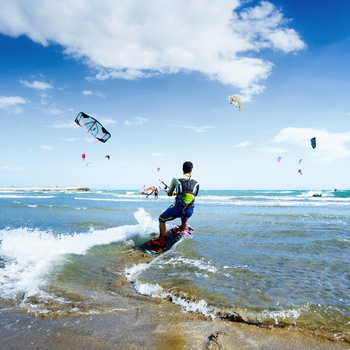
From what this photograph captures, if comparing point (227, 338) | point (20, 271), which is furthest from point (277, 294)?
point (20, 271)

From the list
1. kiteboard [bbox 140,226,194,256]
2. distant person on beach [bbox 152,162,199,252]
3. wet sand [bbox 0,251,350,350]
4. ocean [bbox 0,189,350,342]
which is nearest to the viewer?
wet sand [bbox 0,251,350,350]

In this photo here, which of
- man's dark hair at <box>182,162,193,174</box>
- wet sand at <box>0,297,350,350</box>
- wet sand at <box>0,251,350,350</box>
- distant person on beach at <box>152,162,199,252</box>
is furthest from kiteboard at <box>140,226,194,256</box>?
wet sand at <box>0,297,350,350</box>

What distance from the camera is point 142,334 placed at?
3.14 m

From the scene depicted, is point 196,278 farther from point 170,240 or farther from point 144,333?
point 170,240

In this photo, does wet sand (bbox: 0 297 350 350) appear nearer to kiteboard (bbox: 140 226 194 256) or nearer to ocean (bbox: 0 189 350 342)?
ocean (bbox: 0 189 350 342)

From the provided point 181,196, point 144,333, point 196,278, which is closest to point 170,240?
point 181,196

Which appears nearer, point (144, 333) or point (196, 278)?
point (144, 333)

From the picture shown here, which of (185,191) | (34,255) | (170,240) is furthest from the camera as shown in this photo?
(170,240)

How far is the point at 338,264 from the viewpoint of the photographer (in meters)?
6.41

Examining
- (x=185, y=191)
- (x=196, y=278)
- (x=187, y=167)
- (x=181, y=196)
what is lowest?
(x=196, y=278)

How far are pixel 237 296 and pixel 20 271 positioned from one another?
13.8 ft

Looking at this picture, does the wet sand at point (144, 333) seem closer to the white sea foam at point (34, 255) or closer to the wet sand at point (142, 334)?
the wet sand at point (142, 334)

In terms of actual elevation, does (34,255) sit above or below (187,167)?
below

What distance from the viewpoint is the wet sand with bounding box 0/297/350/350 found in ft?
9.59
